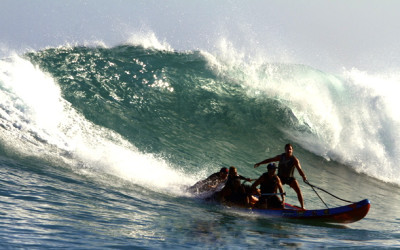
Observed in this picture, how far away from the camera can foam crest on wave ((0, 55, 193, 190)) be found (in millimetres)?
11758

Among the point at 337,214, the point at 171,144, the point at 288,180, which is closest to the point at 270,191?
the point at 288,180

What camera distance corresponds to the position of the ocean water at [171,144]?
739 cm

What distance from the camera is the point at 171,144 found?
15.6 meters

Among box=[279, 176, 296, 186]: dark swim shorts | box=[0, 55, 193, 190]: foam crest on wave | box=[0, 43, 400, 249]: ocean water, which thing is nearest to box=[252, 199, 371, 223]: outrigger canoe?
box=[0, 43, 400, 249]: ocean water

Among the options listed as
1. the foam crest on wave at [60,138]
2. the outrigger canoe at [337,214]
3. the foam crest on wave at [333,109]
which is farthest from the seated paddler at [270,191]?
the foam crest on wave at [333,109]

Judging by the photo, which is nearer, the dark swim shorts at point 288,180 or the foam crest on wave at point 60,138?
the dark swim shorts at point 288,180

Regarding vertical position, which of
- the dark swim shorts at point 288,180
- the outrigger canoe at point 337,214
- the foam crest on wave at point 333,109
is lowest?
the outrigger canoe at point 337,214

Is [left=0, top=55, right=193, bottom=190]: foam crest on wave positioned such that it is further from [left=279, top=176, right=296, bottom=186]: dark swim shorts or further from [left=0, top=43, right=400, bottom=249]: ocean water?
[left=279, top=176, right=296, bottom=186]: dark swim shorts

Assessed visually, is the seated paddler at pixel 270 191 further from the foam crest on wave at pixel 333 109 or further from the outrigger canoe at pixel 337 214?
the foam crest on wave at pixel 333 109

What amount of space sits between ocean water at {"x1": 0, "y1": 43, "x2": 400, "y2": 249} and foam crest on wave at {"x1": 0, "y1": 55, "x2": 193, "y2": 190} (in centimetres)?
6

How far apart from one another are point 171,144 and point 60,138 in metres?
3.77

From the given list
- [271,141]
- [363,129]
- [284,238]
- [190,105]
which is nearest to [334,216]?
[284,238]

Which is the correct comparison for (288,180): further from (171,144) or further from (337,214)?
(171,144)

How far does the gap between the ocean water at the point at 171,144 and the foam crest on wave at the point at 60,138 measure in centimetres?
6
